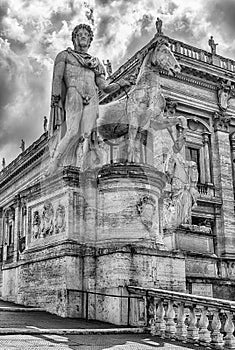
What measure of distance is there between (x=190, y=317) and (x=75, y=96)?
5247mm

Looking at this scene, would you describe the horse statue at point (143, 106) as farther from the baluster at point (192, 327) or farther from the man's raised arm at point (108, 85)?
the baluster at point (192, 327)

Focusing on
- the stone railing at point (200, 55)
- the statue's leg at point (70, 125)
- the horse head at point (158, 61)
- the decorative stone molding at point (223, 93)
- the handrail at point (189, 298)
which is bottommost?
the handrail at point (189, 298)

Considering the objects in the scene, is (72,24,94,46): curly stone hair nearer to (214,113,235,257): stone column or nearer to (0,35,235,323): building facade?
(0,35,235,323): building facade

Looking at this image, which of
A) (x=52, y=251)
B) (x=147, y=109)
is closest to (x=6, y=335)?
A: (x=52, y=251)

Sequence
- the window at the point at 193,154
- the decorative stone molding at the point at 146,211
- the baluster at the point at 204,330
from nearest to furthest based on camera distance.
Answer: the baluster at the point at 204,330, the decorative stone molding at the point at 146,211, the window at the point at 193,154

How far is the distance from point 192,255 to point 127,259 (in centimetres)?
694

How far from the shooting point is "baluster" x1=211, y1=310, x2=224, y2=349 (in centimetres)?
695

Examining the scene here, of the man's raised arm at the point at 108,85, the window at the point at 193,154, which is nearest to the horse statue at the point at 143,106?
the man's raised arm at the point at 108,85

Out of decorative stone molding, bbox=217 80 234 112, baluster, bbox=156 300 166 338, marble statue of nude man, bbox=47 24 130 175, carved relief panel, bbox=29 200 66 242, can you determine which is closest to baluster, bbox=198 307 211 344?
baluster, bbox=156 300 166 338

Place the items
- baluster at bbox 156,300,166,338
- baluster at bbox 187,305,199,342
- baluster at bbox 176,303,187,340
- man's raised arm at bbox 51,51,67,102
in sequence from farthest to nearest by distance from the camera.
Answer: man's raised arm at bbox 51,51,67,102 → baluster at bbox 156,300,166,338 → baluster at bbox 176,303,187,340 → baluster at bbox 187,305,199,342

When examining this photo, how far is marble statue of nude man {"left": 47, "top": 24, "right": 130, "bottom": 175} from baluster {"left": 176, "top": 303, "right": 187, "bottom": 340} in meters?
4.17

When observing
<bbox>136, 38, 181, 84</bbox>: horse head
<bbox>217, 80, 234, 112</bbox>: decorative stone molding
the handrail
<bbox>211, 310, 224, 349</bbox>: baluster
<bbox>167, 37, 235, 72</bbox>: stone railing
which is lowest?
<bbox>211, 310, 224, 349</bbox>: baluster

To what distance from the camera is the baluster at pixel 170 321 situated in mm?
7559

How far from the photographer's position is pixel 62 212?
10.0 m
